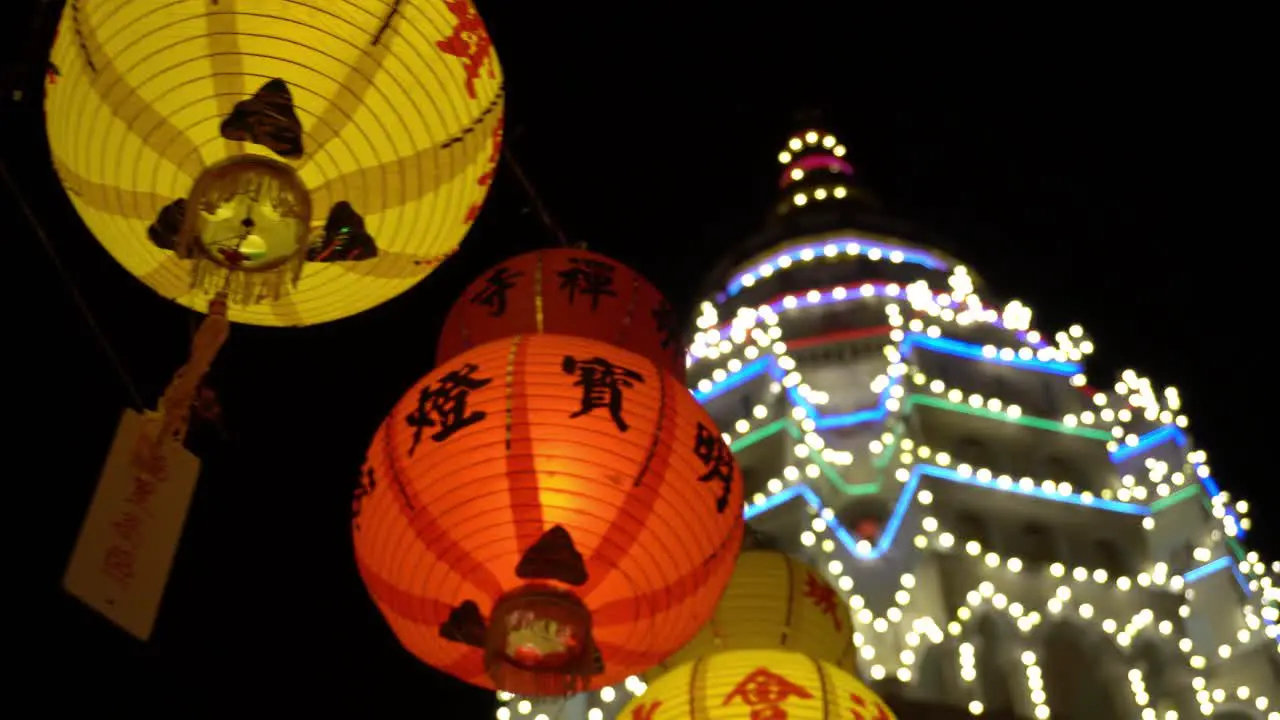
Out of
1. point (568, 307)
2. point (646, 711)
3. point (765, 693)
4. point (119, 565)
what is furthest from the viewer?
point (646, 711)

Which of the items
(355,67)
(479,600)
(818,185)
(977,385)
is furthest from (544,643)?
(818,185)

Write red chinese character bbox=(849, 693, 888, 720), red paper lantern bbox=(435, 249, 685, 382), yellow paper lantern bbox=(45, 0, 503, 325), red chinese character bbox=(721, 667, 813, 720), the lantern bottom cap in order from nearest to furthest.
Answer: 1. yellow paper lantern bbox=(45, 0, 503, 325)
2. the lantern bottom cap
3. red paper lantern bbox=(435, 249, 685, 382)
4. red chinese character bbox=(721, 667, 813, 720)
5. red chinese character bbox=(849, 693, 888, 720)

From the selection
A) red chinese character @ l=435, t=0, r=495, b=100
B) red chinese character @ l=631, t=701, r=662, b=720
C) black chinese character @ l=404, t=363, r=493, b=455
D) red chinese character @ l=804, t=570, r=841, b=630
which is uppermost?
red chinese character @ l=435, t=0, r=495, b=100

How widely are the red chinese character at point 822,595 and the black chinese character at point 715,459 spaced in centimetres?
252

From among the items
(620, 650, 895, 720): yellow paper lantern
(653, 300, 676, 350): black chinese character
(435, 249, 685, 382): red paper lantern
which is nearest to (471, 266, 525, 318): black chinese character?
(435, 249, 685, 382): red paper lantern

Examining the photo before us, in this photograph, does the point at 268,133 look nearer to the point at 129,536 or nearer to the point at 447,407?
the point at 447,407

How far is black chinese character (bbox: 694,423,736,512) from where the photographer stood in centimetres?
443

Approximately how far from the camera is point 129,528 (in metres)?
4.02

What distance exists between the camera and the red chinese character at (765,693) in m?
5.33

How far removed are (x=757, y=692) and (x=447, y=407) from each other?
1993 mm

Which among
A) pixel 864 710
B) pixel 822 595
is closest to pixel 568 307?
pixel 864 710

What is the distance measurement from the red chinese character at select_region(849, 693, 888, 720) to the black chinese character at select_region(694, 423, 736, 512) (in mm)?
1499

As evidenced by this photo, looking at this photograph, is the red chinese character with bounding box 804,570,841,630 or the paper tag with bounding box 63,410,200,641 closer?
the paper tag with bounding box 63,410,200,641

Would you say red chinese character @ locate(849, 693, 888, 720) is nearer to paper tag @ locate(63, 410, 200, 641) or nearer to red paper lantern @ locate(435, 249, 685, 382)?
red paper lantern @ locate(435, 249, 685, 382)
